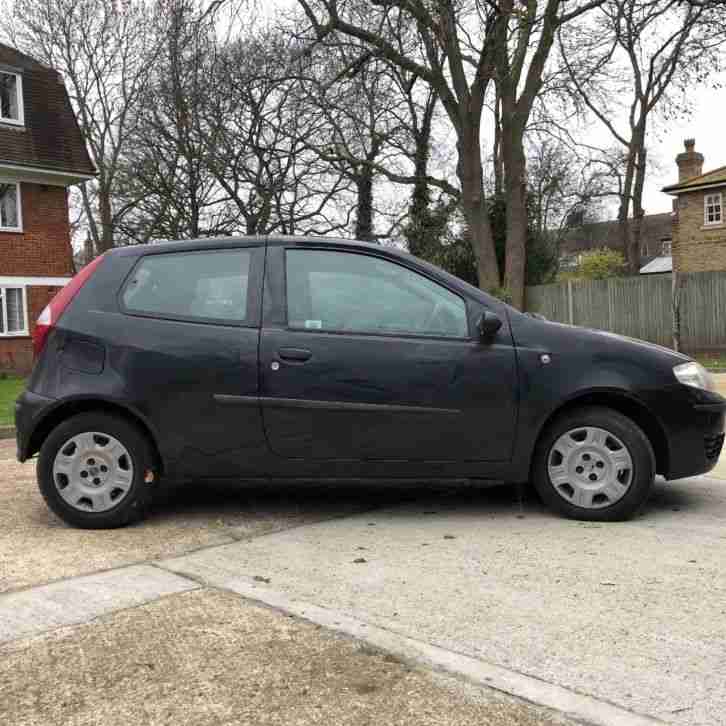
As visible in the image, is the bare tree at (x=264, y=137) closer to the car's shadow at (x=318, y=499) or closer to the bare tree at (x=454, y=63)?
the bare tree at (x=454, y=63)

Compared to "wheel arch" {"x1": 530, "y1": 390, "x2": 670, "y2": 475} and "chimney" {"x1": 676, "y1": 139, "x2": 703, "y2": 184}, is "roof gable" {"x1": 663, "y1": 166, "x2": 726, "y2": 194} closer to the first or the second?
"chimney" {"x1": 676, "y1": 139, "x2": 703, "y2": 184}

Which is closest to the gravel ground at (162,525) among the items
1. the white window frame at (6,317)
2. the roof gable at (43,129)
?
the white window frame at (6,317)

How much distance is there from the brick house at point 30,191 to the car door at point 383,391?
19611mm

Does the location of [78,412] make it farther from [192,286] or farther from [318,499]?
[318,499]

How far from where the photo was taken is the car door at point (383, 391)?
15.8 ft

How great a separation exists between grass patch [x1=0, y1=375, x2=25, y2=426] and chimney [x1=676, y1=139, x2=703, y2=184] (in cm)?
2899

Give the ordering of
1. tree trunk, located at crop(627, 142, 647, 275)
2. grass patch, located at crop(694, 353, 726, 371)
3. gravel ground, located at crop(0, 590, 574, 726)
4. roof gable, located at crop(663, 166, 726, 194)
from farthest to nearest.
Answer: tree trunk, located at crop(627, 142, 647, 275)
roof gable, located at crop(663, 166, 726, 194)
grass patch, located at crop(694, 353, 726, 371)
gravel ground, located at crop(0, 590, 574, 726)

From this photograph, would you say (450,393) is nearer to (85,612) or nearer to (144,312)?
(144,312)

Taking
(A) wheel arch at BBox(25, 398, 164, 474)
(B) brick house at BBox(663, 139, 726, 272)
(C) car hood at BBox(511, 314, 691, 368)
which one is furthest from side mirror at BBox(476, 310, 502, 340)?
(B) brick house at BBox(663, 139, 726, 272)

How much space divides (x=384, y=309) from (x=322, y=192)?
23.8m

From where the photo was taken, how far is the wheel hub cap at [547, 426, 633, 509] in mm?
4820

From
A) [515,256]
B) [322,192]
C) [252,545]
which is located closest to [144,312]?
[252,545]

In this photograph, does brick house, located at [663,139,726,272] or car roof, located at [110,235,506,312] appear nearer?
car roof, located at [110,235,506,312]

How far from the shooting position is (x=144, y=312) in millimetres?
4988
